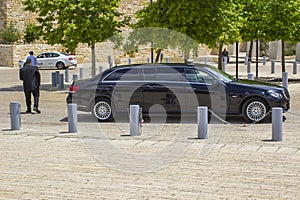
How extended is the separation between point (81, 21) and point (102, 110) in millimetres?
10499

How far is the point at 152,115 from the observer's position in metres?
17.1

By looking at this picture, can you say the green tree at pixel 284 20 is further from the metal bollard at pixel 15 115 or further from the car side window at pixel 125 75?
the metal bollard at pixel 15 115

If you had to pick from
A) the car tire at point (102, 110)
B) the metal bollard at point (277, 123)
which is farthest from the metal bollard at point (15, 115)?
the metal bollard at point (277, 123)

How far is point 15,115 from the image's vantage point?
15.2 meters

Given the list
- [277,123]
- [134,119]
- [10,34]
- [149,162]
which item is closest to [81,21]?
[134,119]

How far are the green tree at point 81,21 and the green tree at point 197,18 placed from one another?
2292 millimetres

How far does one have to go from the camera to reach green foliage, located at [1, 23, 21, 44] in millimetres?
47875

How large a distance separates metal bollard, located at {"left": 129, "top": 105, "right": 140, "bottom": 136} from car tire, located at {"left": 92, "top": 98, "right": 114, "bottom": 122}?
2.60 metres

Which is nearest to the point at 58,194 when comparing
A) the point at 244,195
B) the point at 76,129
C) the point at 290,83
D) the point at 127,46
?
the point at 244,195

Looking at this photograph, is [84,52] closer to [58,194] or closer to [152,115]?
[152,115]

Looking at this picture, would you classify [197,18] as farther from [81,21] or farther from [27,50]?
[27,50]

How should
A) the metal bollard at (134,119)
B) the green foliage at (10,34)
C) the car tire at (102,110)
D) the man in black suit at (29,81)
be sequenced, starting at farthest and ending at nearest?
the green foliage at (10,34), the man in black suit at (29,81), the car tire at (102,110), the metal bollard at (134,119)

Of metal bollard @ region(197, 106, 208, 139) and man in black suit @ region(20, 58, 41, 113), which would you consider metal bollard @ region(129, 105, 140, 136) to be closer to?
metal bollard @ region(197, 106, 208, 139)

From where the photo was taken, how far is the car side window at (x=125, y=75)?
1670cm
